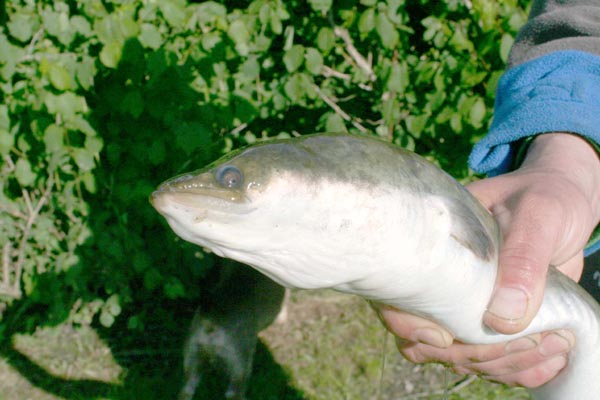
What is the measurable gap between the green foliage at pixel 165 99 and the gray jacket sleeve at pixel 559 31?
0.63 meters

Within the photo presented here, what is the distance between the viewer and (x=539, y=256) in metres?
1.74

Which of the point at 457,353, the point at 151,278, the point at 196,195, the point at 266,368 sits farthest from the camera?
the point at 266,368

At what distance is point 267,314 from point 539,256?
2495 millimetres

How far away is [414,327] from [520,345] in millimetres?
337

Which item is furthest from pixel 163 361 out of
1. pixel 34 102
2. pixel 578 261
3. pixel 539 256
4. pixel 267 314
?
pixel 539 256

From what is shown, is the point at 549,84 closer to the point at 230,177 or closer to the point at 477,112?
the point at 477,112

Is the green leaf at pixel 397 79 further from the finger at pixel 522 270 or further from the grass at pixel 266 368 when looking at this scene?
the finger at pixel 522 270

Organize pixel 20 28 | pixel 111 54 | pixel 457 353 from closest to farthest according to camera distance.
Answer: pixel 457 353 < pixel 111 54 < pixel 20 28

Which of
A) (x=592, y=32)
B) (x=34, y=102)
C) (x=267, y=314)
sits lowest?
(x=267, y=314)

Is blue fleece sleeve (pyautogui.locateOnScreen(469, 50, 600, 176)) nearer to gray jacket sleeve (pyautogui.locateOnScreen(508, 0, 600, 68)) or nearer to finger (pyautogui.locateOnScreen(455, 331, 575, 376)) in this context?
gray jacket sleeve (pyautogui.locateOnScreen(508, 0, 600, 68))

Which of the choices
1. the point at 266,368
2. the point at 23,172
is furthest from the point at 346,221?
the point at 266,368

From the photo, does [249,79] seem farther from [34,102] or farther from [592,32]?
[592,32]

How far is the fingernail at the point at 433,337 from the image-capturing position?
1.90 metres

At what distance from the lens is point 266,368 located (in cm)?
422
